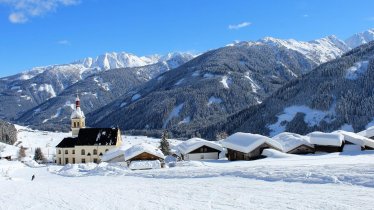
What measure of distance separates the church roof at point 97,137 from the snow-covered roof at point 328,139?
159 feet

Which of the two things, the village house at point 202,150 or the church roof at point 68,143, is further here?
the church roof at point 68,143

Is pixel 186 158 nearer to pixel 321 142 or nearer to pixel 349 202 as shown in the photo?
pixel 321 142

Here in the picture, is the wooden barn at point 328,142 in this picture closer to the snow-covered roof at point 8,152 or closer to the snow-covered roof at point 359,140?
the snow-covered roof at point 359,140

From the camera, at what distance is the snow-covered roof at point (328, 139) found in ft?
218

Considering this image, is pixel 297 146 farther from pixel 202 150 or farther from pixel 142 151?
pixel 142 151

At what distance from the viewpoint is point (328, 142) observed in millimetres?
66938

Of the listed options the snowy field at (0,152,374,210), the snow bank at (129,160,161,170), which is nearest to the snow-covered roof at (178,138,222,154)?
the snow bank at (129,160,161,170)

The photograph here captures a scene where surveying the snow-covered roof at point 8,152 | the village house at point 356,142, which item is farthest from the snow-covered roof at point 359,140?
the snow-covered roof at point 8,152

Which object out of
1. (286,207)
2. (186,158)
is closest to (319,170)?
(286,207)

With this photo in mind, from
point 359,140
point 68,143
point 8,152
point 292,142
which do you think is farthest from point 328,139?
point 8,152

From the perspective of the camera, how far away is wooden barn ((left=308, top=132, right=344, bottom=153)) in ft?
218

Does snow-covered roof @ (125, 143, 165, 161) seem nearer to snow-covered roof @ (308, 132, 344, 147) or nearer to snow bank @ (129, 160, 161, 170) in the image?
snow bank @ (129, 160, 161, 170)

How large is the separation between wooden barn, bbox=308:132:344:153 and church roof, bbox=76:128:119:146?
4865cm

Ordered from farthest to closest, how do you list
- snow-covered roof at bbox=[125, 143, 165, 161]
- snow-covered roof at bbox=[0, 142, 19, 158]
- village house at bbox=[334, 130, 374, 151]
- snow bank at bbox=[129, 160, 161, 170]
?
snow-covered roof at bbox=[0, 142, 19, 158] < snow-covered roof at bbox=[125, 143, 165, 161] < village house at bbox=[334, 130, 374, 151] < snow bank at bbox=[129, 160, 161, 170]
